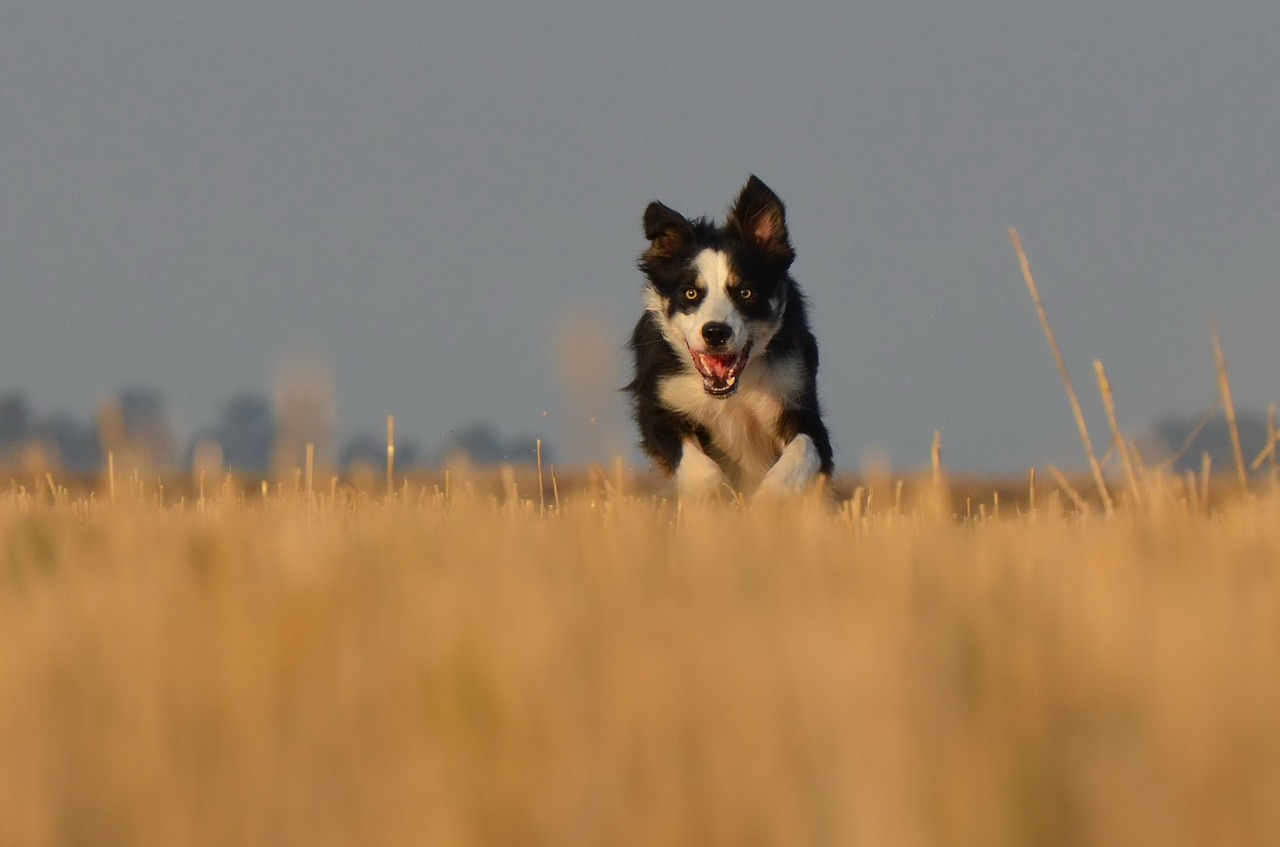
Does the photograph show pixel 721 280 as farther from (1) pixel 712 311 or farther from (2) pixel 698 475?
(2) pixel 698 475

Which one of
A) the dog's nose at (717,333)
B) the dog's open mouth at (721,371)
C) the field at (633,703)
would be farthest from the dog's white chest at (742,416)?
the field at (633,703)

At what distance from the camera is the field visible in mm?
1453

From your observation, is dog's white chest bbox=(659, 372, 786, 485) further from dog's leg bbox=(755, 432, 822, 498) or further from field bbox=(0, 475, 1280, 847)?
field bbox=(0, 475, 1280, 847)

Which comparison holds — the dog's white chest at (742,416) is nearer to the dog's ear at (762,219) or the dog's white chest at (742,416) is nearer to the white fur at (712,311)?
the white fur at (712,311)

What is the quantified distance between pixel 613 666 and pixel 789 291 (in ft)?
21.5

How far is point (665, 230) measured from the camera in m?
8.21

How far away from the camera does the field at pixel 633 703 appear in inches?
57.2

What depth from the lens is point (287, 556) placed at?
265 cm

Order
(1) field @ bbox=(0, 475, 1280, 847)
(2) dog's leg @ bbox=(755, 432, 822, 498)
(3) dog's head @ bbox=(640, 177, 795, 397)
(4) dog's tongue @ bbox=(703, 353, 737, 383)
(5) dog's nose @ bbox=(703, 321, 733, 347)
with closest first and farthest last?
(1) field @ bbox=(0, 475, 1280, 847) → (2) dog's leg @ bbox=(755, 432, 822, 498) → (5) dog's nose @ bbox=(703, 321, 733, 347) → (3) dog's head @ bbox=(640, 177, 795, 397) → (4) dog's tongue @ bbox=(703, 353, 737, 383)

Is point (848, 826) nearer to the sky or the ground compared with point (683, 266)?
nearer to the ground

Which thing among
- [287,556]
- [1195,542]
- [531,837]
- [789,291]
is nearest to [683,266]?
[789,291]

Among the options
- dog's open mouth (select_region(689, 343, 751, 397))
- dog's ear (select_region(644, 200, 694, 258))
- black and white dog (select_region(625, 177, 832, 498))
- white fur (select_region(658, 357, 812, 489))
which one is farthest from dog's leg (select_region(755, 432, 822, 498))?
dog's ear (select_region(644, 200, 694, 258))

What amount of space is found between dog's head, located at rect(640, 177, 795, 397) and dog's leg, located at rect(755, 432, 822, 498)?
0.46 m

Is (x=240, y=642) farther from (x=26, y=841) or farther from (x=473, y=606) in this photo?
(x=26, y=841)
